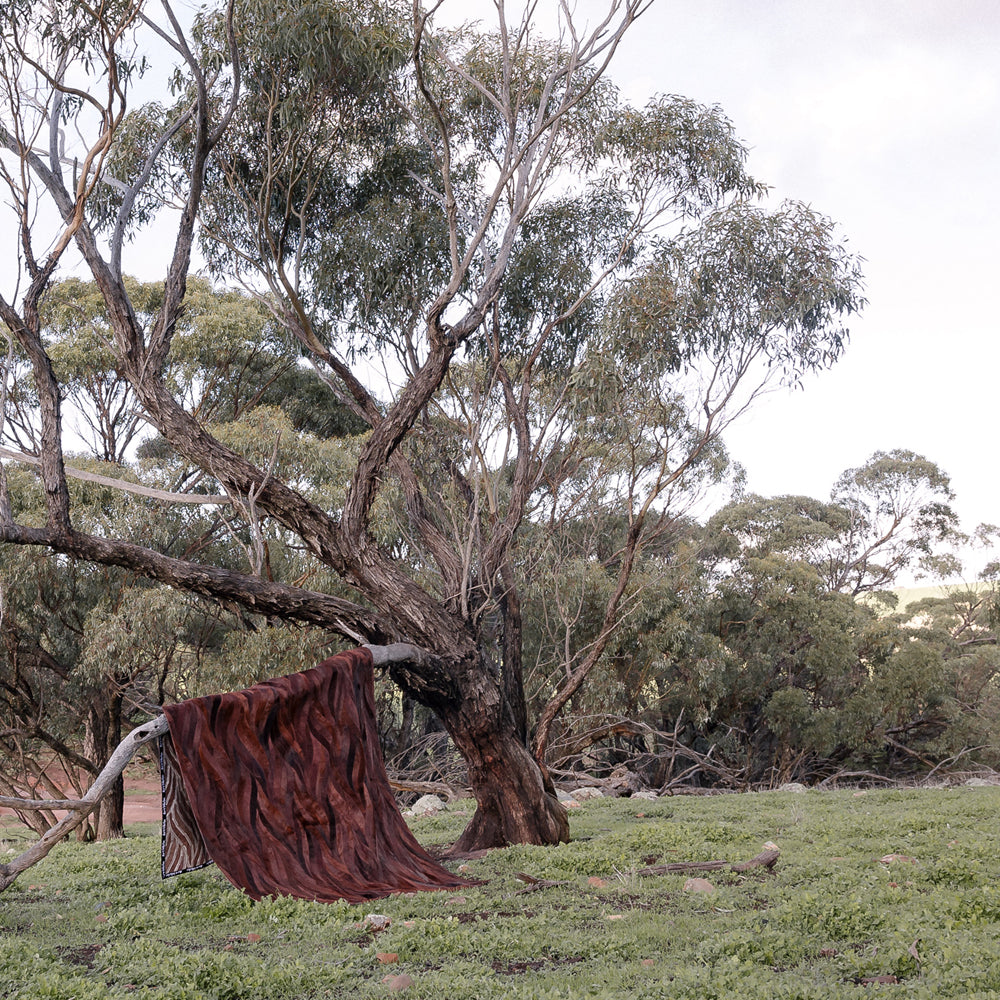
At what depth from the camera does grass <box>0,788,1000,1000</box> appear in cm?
362

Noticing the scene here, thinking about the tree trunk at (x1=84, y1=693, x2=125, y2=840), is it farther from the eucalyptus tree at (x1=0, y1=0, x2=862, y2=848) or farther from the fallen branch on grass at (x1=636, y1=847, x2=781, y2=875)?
the fallen branch on grass at (x1=636, y1=847, x2=781, y2=875)

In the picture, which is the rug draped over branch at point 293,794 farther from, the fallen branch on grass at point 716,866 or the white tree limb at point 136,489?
the white tree limb at point 136,489

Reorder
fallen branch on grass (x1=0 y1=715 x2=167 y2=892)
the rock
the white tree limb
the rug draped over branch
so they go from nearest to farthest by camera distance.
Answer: fallen branch on grass (x1=0 y1=715 x2=167 y2=892)
the rug draped over branch
the white tree limb
the rock

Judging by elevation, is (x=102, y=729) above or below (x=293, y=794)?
below

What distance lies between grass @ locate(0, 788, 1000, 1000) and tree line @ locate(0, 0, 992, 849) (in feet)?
6.75

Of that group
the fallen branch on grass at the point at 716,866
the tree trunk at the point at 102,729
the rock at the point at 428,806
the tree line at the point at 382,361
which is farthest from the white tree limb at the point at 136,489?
the tree trunk at the point at 102,729

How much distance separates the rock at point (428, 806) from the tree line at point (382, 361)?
2094 mm

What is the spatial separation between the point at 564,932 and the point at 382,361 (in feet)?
24.0

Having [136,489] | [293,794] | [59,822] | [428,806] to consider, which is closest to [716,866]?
[293,794]

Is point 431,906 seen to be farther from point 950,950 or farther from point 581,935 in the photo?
point 950,950

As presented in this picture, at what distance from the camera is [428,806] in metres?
12.6

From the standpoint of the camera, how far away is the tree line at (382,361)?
292 inches

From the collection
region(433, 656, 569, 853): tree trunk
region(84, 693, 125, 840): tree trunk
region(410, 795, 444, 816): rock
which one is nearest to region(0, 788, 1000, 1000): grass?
region(433, 656, 569, 853): tree trunk

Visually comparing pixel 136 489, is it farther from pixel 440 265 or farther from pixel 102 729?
pixel 102 729
